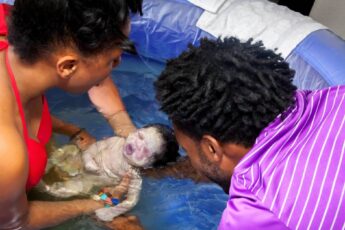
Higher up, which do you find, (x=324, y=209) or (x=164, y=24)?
(x=324, y=209)

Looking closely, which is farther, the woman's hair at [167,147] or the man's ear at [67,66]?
the woman's hair at [167,147]

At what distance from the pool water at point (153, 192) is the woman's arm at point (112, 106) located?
0.24m

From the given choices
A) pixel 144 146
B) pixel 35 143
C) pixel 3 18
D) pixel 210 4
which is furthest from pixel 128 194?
pixel 210 4

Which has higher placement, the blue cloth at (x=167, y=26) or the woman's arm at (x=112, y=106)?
the blue cloth at (x=167, y=26)

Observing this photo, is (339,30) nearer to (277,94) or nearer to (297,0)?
(297,0)

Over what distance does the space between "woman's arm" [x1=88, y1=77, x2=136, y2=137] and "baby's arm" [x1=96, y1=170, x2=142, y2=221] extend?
0.22 m

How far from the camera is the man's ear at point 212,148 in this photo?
47.1 inches

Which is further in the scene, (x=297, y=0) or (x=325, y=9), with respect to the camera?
Result: (x=297, y=0)

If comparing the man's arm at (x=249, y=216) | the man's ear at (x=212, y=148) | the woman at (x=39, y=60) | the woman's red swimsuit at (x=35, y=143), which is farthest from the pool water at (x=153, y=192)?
the man's arm at (x=249, y=216)

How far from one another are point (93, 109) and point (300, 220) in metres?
1.81

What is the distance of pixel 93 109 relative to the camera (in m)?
2.64

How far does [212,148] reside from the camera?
1.22 meters

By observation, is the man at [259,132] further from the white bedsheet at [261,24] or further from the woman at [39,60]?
the white bedsheet at [261,24]

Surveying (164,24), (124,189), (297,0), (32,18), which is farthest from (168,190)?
(297,0)
